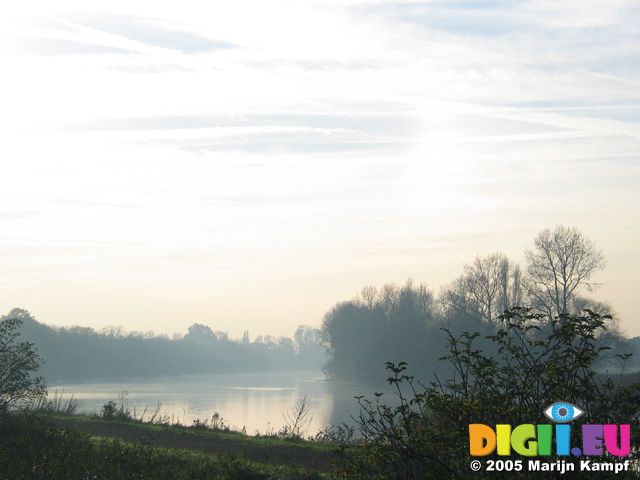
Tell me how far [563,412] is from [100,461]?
11004 millimetres

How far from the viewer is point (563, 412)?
8.50 meters

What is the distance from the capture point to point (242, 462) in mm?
16453

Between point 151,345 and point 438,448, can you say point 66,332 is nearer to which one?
point 151,345

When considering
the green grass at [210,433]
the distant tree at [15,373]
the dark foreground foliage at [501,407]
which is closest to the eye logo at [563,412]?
the dark foreground foliage at [501,407]

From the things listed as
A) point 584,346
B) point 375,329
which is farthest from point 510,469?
point 375,329

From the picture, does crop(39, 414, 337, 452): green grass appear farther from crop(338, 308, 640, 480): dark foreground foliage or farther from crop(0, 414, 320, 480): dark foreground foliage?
crop(338, 308, 640, 480): dark foreground foliage

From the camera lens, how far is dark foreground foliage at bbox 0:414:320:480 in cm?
1485

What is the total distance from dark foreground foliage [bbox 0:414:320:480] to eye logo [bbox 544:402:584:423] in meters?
7.55

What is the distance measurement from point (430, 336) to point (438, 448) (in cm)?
7099

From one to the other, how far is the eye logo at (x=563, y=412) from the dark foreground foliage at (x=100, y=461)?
7555 mm

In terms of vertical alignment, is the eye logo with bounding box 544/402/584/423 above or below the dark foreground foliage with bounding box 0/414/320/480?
above

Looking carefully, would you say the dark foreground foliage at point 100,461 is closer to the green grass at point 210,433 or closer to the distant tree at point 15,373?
the distant tree at point 15,373

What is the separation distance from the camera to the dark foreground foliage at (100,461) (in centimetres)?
1485

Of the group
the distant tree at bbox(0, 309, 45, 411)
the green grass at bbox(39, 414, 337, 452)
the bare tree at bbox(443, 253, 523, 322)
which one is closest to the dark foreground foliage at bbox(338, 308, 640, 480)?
the green grass at bbox(39, 414, 337, 452)
